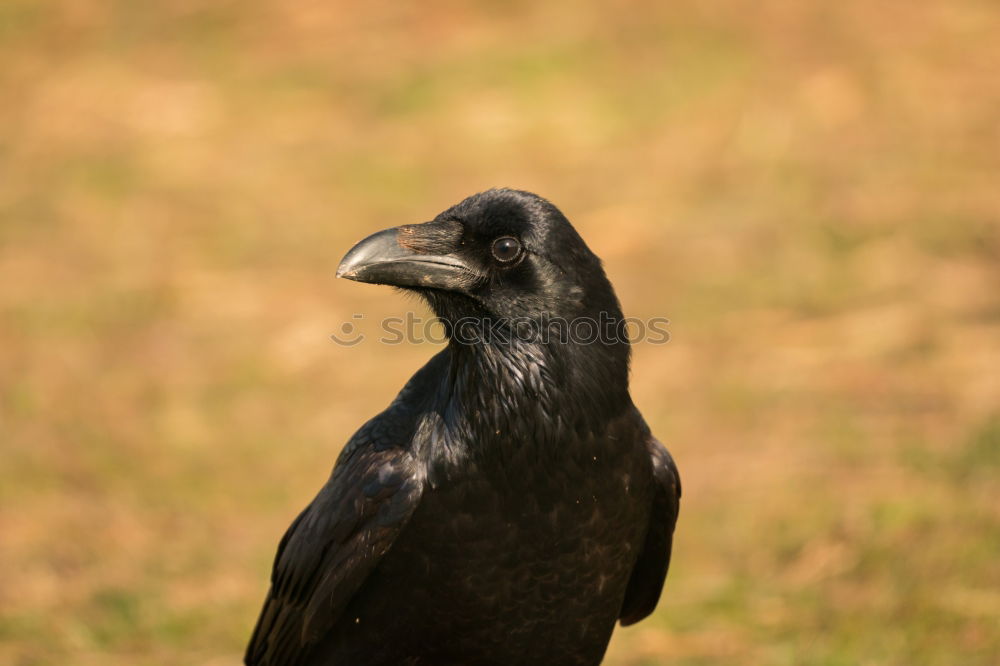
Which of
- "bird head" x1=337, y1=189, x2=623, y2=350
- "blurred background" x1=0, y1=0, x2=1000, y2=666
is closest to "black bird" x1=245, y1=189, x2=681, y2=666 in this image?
"bird head" x1=337, y1=189, x2=623, y2=350

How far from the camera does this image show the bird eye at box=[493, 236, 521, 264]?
3.74 meters

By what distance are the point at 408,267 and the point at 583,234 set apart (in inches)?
265

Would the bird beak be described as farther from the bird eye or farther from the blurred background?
the blurred background

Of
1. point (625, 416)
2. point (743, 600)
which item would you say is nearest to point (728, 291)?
point (743, 600)

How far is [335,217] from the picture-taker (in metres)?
11.1

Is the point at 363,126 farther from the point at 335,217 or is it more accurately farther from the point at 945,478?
the point at 945,478

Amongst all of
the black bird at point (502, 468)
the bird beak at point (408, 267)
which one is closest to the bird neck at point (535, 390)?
the black bird at point (502, 468)

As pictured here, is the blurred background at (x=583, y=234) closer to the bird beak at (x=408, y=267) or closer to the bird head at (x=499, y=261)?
the bird head at (x=499, y=261)

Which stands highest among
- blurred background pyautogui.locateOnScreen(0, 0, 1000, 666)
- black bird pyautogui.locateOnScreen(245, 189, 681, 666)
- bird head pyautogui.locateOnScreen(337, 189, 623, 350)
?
blurred background pyautogui.locateOnScreen(0, 0, 1000, 666)

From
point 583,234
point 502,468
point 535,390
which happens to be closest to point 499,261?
point 535,390

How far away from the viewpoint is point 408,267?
12.3 ft

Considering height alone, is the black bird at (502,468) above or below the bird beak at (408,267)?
below

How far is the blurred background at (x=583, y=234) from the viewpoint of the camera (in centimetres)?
627

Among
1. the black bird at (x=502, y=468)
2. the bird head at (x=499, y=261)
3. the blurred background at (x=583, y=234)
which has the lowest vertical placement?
the black bird at (x=502, y=468)
